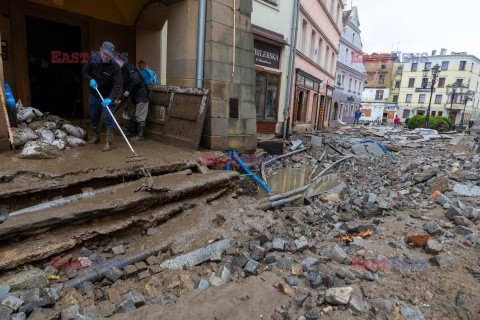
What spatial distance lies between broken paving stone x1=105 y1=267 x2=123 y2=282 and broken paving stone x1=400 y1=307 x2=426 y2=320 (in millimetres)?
2819

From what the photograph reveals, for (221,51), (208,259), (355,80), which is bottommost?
(208,259)

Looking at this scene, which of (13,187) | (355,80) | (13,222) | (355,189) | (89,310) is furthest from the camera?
(355,80)

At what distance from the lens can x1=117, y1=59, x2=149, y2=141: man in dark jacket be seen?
604cm

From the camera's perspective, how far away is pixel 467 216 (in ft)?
14.6

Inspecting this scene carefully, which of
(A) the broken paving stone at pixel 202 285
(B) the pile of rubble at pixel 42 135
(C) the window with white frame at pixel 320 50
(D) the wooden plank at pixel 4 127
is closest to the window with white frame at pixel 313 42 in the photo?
(C) the window with white frame at pixel 320 50

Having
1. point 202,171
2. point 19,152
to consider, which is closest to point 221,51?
point 202,171

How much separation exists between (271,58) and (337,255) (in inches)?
424

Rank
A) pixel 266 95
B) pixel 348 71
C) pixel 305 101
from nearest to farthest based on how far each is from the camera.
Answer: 1. pixel 266 95
2. pixel 305 101
3. pixel 348 71

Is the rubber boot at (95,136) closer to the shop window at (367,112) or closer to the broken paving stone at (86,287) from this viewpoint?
the broken paving stone at (86,287)

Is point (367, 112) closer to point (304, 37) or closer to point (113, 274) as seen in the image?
point (304, 37)

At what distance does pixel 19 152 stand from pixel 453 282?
20.3 feet

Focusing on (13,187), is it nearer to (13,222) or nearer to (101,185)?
(13,222)

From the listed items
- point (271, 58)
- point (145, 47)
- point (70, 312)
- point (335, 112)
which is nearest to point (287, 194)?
point (70, 312)

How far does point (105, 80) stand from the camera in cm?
538
